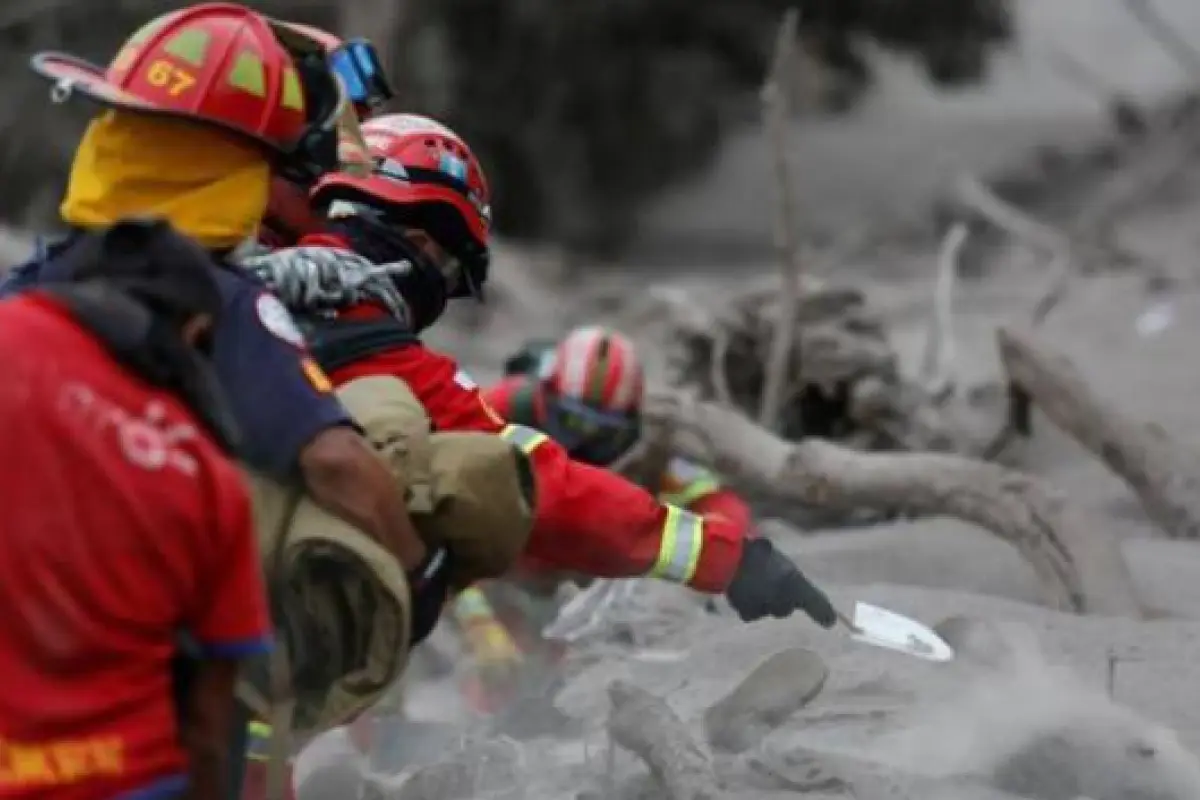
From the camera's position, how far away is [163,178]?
9.86ft

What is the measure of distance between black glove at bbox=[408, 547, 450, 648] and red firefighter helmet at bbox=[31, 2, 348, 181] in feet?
1.86

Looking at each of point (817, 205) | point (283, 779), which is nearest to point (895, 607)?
point (283, 779)

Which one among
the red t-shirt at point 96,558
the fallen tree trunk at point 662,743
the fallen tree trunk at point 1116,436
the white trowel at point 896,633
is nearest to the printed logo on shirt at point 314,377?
the red t-shirt at point 96,558

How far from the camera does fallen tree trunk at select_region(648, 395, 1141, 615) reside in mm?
5172

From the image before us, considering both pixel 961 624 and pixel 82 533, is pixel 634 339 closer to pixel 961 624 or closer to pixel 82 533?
pixel 961 624

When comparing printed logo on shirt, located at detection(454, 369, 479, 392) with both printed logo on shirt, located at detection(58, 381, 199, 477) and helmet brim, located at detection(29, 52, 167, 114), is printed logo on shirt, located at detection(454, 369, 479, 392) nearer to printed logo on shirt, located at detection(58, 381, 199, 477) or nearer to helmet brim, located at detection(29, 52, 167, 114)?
helmet brim, located at detection(29, 52, 167, 114)

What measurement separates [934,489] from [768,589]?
6.44ft

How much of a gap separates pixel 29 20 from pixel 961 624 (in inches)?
406

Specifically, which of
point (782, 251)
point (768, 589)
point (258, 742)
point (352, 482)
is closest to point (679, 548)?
point (768, 589)

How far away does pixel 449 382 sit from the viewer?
11.6 ft

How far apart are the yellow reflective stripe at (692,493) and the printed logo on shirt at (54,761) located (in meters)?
3.35

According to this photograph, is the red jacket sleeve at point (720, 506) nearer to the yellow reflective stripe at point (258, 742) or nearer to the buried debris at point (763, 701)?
the buried debris at point (763, 701)

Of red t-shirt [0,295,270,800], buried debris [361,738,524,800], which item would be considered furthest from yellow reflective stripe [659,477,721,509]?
red t-shirt [0,295,270,800]

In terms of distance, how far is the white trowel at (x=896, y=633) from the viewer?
13.8ft
